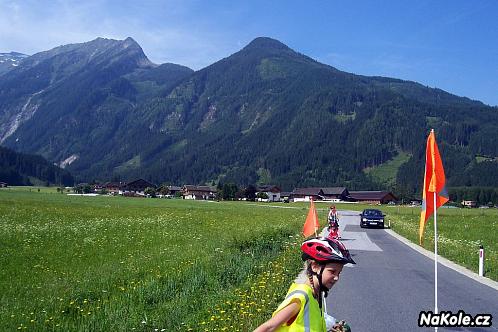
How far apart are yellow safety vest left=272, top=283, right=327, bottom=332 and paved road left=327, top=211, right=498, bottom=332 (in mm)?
5166

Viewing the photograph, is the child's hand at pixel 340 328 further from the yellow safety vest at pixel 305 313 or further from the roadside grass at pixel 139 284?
the roadside grass at pixel 139 284

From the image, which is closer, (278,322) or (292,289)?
(278,322)

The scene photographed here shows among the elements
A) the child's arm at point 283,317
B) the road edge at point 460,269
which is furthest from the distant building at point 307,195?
the child's arm at point 283,317

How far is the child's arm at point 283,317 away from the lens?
321cm

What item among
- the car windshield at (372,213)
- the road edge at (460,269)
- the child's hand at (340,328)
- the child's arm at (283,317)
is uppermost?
the child's arm at (283,317)

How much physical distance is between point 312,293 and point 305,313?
188mm

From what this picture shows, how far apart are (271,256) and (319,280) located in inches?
506

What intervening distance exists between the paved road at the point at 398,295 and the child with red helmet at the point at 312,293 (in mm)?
4861

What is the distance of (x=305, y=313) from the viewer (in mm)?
3361

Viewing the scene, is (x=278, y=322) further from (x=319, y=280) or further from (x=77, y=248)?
(x=77, y=248)

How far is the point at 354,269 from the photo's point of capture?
15.8 metres

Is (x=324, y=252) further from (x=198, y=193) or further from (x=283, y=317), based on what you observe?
(x=198, y=193)

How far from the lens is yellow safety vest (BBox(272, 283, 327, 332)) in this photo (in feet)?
10.9

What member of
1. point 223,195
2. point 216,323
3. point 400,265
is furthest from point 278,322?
point 223,195
